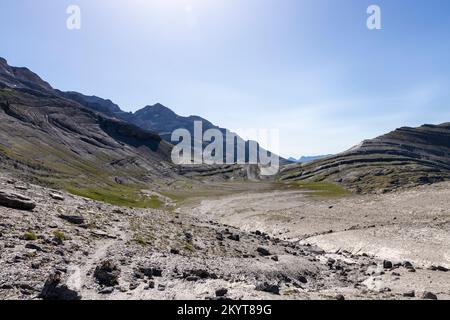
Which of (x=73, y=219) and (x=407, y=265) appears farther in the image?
(x=73, y=219)

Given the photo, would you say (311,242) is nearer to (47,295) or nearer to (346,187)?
(47,295)

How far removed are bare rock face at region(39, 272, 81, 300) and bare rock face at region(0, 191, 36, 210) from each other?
2122cm

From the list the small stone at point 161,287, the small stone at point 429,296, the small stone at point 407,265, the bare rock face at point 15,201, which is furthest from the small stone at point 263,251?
the bare rock face at point 15,201

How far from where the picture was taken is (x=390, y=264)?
1609 inches

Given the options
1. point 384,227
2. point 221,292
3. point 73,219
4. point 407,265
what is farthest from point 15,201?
point 384,227

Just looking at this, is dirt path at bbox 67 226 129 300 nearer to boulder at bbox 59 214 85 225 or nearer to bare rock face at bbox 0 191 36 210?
boulder at bbox 59 214 85 225

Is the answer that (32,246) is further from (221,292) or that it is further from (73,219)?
(221,292)

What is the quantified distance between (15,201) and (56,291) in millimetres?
22422

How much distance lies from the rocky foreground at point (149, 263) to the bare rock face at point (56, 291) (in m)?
0.05

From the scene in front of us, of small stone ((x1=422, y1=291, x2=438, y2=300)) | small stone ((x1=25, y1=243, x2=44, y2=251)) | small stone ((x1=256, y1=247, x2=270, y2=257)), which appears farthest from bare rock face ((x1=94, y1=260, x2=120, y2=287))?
small stone ((x1=256, y1=247, x2=270, y2=257))

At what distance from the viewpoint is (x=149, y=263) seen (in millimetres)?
31391

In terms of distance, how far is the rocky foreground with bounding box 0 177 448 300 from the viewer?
77.6ft

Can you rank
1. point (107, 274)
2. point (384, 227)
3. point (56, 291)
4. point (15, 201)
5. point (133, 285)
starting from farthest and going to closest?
1. point (384, 227)
2. point (15, 201)
3. point (107, 274)
4. point (133, 285)
5. point (56, 291)
